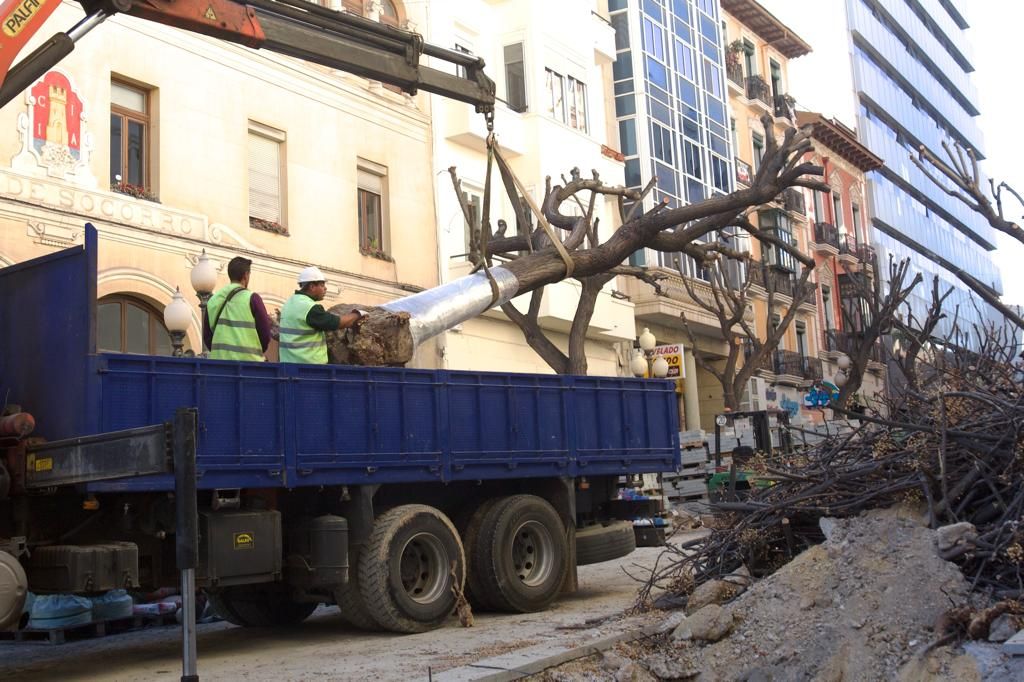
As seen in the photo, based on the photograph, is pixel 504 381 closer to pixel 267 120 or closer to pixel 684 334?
pixel 267 120

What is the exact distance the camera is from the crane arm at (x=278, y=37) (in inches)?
354

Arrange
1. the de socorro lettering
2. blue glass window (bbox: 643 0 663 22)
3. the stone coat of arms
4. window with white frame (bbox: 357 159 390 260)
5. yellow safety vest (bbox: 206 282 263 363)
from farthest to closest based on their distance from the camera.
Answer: blue glass window (bbox: 643 0 663 22) → window with white frame (bbox: 357 159 390 260) → the stone coat of arms → the de socorro lettering → yellow safety vest (bbox: 206 282 263 363)

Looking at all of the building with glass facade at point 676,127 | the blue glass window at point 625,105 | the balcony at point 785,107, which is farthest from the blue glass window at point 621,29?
the balcony at point 785,107

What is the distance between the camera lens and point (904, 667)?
25.3 feet

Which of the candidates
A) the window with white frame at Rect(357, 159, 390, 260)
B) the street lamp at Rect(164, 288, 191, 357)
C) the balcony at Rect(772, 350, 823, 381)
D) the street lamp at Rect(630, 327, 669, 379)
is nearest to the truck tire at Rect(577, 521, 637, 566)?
the street lamp at Rect(164, 288, 191, 357)

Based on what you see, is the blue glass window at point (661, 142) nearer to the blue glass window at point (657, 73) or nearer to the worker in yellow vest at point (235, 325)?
the blue glass window at point (657, 73)

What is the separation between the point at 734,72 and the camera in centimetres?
4153

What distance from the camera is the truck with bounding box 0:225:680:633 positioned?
27.5ft

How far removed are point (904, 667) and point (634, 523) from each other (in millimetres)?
5937

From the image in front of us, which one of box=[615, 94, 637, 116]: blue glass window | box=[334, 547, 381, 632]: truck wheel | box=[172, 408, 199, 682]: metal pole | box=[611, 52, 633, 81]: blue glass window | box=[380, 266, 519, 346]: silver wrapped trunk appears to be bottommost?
box=[334, 547, 381, 632]: truck wheel

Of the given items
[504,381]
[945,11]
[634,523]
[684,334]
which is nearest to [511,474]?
[504,381]

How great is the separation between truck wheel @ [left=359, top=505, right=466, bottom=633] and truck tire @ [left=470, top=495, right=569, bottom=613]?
1.15ft

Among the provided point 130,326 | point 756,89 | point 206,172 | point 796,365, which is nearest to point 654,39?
point 756,89

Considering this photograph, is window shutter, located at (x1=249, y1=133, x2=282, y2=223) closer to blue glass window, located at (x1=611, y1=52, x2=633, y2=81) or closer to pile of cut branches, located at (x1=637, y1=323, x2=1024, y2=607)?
pile of cut branches, located at (x1=637, y1=323, x2=1024, y2=607)
